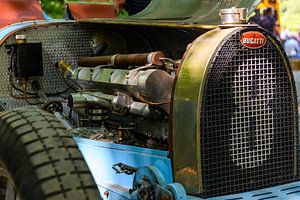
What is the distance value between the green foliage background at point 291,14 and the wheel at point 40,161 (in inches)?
777

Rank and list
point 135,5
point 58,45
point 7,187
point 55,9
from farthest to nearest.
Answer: point 55,9 < point 135,5 < point 58,45 < point 7,187

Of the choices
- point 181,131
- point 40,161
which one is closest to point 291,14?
point 181,131

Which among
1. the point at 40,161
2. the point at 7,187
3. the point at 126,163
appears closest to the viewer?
the point at 40,161

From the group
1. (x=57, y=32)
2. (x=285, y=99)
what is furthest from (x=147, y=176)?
(x=57, y=32)

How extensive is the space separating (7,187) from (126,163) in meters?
0.81

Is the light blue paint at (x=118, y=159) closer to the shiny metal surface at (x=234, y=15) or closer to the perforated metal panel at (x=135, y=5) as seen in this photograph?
the shiny metal surface at (x=234, y=15)

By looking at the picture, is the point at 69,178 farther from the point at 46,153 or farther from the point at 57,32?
the point at 57,32

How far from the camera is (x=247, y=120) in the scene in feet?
10.0

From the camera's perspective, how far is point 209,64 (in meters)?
2.92

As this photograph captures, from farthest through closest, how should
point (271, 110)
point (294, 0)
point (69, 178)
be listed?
point (294, 0) < point (271, 110) < point (69, 178)

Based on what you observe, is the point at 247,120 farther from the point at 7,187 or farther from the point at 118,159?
the point at 7,187

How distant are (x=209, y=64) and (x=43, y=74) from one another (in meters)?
2.13

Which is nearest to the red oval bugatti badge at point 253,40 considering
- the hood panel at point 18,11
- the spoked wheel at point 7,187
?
the spoked wheel at point 7,187

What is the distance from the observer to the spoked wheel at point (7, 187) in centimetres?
271
